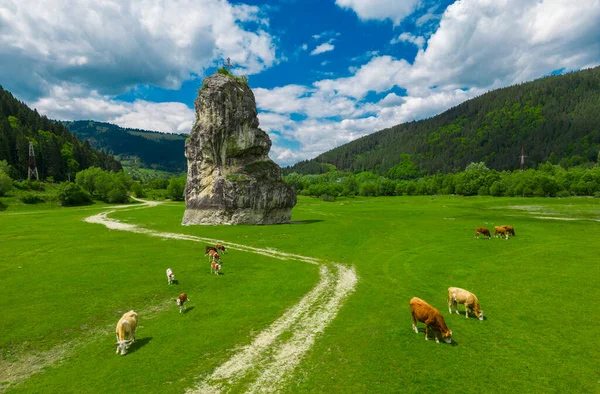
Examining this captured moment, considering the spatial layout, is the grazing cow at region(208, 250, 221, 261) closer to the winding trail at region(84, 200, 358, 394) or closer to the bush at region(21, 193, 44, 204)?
the winding trail at region(84, 200, 358, 394)

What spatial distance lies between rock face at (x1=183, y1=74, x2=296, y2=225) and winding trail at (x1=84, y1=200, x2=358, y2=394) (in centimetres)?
3777

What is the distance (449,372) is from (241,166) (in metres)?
56.8

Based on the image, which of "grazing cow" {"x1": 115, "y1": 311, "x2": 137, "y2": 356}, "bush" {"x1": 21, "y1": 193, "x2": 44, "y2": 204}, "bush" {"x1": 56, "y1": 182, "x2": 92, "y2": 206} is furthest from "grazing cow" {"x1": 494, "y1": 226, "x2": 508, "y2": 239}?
"bush" {"x1": 21, "y1": 193, "x2": 44, "y2": 204}

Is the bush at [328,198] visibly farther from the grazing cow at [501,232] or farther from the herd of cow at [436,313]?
the herd of cow at [436,313]

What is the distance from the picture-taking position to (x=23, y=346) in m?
15.2

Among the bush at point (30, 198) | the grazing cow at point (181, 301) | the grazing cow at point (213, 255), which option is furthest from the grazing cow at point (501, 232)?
the bush at point (30, 198)

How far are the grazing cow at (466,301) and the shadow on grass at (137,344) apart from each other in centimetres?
1893

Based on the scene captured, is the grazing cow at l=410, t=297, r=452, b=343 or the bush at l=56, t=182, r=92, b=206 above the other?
the bush at l=56, t=182, r=92, b=206

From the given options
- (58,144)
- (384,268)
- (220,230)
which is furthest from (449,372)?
(58,144)

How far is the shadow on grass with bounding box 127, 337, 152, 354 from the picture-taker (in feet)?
48.5

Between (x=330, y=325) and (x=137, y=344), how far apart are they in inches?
432

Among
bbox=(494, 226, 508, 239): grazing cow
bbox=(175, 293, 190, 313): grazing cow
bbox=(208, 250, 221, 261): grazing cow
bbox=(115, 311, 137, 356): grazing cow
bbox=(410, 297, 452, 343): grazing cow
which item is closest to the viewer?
bbox=(115, 311, 137, 356): grazing cow

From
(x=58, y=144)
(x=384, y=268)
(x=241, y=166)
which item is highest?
(x=58, y=144)

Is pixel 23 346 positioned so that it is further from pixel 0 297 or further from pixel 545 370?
pixel 545 370
